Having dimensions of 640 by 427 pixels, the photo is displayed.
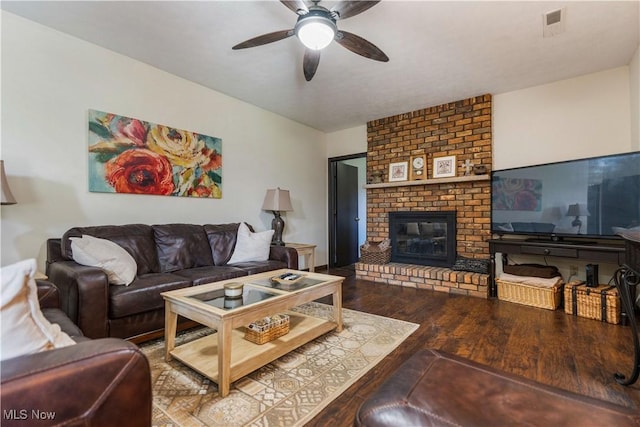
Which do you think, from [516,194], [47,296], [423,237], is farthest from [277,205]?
[516,194]

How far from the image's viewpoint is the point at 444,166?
4102 millimetres

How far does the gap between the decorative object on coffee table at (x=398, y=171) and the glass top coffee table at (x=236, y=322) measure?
259 cm

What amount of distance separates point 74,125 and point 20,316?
8.07ft

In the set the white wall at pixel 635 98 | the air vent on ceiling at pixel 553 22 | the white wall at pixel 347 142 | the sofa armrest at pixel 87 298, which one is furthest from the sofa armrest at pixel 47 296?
the white wall at pixel 635 98

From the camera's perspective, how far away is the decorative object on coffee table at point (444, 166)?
403 cm

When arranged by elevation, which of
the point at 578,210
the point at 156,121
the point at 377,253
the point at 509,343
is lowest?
the point at 509,343

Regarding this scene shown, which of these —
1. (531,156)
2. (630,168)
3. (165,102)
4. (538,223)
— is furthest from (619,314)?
(165,102)

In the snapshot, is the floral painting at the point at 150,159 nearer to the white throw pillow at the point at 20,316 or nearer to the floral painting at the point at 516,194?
the white throw pillow at the point at 20,316

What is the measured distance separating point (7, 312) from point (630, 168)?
13.3 ft

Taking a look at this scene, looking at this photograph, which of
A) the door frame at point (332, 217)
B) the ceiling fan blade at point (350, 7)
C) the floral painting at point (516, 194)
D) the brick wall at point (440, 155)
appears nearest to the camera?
the ceiling fan blade at point (350, 7)

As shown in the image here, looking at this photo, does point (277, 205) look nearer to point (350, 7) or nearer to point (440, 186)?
point (440, 186)

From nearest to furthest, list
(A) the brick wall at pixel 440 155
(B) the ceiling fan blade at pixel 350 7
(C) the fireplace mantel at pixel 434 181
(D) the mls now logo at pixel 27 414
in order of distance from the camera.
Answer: (D) the mls now logo at pixel 27 414 < (B) the ceiling fan blade at pixel 350 7 < (C) the fireplace mantel at pixel 434 181 < (A) the brick wall at pixel 440 155

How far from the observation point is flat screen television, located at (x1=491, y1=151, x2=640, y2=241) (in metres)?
2.66

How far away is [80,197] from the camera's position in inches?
103
